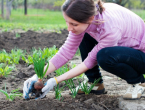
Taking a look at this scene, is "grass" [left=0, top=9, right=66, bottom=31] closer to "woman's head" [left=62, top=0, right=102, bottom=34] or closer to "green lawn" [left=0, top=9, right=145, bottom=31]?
"green lawn" [left=0, top=9, right=145, bottom=31]

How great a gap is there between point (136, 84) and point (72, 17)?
3.28 ft

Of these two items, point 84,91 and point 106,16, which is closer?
point 106,16

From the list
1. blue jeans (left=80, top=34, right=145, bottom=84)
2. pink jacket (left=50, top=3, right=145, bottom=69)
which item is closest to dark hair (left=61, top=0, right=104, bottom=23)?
pink jacket (left=50, top=3, right=145, bottom=69)

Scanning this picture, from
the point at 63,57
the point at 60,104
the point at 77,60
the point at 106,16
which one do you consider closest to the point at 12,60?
the point at 77,60

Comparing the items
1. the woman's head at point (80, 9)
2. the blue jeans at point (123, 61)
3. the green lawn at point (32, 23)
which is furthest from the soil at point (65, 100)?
the green lawn at point (32, 23)

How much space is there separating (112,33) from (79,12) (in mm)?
347

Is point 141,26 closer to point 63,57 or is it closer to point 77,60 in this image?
point 63,57

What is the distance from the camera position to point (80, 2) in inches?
64.5

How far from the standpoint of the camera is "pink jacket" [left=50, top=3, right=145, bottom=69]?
178 cm

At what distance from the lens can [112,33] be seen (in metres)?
1.74

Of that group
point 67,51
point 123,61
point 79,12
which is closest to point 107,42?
point 123,61

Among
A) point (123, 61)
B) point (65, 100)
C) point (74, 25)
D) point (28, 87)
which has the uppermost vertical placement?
point (74, 25)

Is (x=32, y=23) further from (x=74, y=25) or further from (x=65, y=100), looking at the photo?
(x=74, y=25)

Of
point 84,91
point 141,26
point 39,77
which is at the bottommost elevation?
point 84,91
